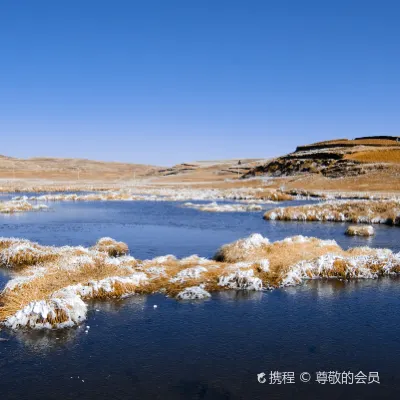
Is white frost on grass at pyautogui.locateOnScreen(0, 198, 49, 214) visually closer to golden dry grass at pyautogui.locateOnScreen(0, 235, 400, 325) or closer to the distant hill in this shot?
golden dry grass at pyautogui.locateOnScreen(0, 235, 400, 325)

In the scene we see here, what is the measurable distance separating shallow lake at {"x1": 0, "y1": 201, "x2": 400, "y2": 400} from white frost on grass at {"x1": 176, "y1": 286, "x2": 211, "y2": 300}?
1.29ft

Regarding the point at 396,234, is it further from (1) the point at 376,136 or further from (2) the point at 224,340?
(1) the point at 376,136

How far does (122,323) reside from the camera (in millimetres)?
12891

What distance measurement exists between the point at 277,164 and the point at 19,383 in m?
99.2

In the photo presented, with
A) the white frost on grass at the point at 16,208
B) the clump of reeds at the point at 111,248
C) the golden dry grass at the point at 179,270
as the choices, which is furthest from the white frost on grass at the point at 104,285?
the white frost on grass at the point at 16,208

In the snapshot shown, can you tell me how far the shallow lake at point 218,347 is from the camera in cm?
934

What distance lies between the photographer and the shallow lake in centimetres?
934

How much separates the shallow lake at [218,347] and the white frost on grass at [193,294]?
15.5 inches

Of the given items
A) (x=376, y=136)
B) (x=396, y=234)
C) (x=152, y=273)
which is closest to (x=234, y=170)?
(x=376, y=136)

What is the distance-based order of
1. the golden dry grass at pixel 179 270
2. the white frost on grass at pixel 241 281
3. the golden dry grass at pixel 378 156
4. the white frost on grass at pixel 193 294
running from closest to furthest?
the golden dry grass at pixel 179 270 < the white frost on grass at pixel 193 294 < the white frost on grass at pixel 241 281 < the golden dry grass at pixel 378 156

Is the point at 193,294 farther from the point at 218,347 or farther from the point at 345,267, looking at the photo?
the point at 345,267

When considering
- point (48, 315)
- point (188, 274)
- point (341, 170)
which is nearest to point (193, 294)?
point (188, 274)

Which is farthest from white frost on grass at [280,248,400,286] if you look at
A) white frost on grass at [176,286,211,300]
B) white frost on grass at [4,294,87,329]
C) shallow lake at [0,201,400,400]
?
white frost on grass at [4,294,87,329]

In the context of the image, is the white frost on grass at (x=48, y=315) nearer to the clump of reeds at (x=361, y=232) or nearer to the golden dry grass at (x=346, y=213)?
the clump of reeds at (x=361, y=232)
